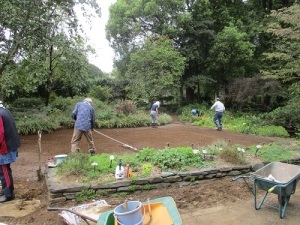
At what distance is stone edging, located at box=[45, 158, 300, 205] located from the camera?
448cm

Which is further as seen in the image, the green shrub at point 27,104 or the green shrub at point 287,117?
the green shrub at point 287,117

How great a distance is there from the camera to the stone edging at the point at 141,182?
4.48 metres

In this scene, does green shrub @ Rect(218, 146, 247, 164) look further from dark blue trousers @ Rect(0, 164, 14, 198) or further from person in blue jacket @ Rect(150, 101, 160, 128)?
person in blue jacket @ Rect(150, 101, 160, 128)

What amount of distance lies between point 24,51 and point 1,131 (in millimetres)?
5625

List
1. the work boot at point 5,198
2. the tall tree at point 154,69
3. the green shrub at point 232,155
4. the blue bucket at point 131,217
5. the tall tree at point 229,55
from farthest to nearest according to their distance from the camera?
the tall tree at point 229,55, the tall tree at point 154,69, the green shrub at point 232,155, the work boot at point 5,198, the blue bucket at point 131,217

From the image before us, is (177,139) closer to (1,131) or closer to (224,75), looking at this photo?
(1,131)

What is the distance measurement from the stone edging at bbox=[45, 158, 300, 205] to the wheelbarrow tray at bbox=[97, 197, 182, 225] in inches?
84.5

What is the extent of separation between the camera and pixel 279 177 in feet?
15.5

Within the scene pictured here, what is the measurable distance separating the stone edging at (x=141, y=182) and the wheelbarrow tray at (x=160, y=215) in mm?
2146

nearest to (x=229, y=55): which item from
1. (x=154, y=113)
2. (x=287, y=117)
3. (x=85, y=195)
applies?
(x=287, y=117)

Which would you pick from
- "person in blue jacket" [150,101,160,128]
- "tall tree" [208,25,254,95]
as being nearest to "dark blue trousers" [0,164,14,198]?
"person in blue jacket" [150,101,160,128]

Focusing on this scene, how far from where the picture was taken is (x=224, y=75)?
21.5 meters

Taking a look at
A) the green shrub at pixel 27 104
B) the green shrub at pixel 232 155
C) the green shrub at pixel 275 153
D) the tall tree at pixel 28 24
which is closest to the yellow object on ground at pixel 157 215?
the green shrub at pixel 232 155

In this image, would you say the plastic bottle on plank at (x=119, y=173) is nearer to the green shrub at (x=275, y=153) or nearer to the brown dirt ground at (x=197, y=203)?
the brown dirt ground at (x=197, y=203)
